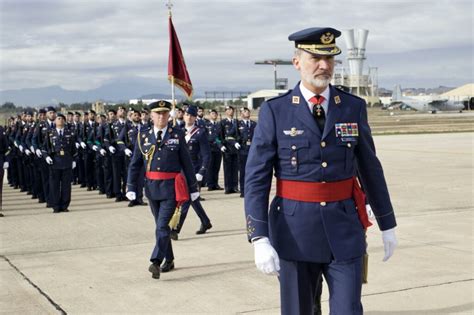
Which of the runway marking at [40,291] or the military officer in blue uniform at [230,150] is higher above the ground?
the military officer in blue uniform at [230,150]

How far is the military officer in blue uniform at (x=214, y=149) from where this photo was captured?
15119 millimetres

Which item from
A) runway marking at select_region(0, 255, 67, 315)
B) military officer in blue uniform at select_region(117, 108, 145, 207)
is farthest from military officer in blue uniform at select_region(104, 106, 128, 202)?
runway marking at select_region(0, 255, 67, 315)

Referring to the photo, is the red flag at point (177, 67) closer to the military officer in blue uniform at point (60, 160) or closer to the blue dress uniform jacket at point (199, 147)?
the blue dress uniform jacket at point (199, 147)

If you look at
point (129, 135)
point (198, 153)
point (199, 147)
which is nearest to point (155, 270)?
point (199, 147)

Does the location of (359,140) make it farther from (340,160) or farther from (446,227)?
(446,227)

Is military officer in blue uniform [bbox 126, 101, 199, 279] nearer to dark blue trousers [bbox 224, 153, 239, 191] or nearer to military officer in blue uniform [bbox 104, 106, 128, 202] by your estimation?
military officer in blue uniform [bbox 104, 106, 128, 202]

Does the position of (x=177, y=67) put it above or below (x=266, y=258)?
above

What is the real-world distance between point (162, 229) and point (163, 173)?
622 millimetres

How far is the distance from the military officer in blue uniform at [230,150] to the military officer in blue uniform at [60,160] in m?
3.34

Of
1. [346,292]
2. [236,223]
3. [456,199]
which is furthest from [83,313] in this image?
[456,199]

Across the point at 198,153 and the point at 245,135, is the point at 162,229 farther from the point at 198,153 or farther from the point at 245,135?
the point at 245,135

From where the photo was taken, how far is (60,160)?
1257 centimetres

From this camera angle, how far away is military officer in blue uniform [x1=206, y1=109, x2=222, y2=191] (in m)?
15.1

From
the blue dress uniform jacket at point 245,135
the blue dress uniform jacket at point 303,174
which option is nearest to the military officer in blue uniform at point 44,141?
the blue dress uniform jacket at point 245,135
